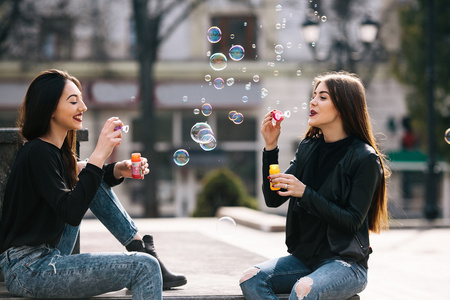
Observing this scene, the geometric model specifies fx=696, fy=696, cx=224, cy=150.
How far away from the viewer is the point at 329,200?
11.0 ft

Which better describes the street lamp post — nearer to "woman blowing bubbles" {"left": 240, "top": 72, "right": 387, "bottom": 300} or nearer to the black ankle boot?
"woman blowing bubbles" {"left": 240, "top": 72, "right": 387, "bottom": 300}

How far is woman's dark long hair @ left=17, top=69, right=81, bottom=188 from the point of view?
3.22 meters

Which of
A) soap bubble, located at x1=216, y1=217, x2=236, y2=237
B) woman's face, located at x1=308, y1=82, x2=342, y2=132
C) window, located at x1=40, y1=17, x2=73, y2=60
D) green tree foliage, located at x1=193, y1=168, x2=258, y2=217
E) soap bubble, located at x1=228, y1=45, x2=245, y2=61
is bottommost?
green tree foliage, located at x1=193, y1=168, x2=258, y2=217

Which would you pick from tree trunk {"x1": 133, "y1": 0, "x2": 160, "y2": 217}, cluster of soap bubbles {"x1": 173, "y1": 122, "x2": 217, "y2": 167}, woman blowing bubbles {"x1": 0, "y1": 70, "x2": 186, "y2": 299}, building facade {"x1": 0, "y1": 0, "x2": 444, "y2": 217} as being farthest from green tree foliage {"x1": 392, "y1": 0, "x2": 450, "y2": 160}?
woman blowing bubbles {"x1": 0, "y1": 70, "x2": 186, "y2": 299}

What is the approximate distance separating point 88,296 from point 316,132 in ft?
4.80

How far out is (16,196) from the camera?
311cm

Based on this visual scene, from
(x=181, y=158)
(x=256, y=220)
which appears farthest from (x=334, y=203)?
(x=256, y=220)

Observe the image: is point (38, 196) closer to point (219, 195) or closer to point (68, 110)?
point (68, 110)

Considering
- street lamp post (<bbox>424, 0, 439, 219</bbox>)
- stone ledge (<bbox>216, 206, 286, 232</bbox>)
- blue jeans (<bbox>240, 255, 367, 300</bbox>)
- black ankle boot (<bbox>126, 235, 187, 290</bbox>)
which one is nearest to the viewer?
blue jeans (<bbox>240, 255, 367, 300</bbox>)

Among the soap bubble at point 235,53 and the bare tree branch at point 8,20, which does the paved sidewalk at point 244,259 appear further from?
the bare tree branch at point 8,20

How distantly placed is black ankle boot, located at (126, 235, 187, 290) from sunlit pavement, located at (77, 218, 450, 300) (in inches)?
1.9

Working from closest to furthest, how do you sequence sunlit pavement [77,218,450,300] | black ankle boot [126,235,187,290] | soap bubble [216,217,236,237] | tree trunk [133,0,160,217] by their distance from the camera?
1. black ankle boot [126,235,187,290]
2. sunlit pavement [77,218,450,300]
3. soap bubble [216,217,236,237]
4. tree trunk [133,0,160,217]

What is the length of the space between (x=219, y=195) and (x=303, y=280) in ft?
29.8

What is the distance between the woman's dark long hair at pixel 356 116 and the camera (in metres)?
3.48
